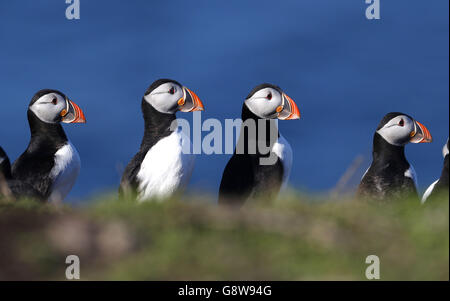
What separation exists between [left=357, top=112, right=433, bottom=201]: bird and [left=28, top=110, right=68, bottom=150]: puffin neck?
4.72 m

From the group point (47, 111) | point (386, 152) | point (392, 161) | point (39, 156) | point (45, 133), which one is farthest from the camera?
point (47, 111)

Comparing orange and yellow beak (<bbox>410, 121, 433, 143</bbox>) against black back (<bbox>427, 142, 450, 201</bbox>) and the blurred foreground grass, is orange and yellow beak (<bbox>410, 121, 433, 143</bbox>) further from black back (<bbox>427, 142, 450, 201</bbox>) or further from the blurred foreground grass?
the blurred foreground grass

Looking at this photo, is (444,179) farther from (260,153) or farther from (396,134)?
(260,153)

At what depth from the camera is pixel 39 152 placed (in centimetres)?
1294

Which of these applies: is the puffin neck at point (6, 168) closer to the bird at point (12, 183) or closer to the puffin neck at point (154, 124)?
the bird at point (12, 183)

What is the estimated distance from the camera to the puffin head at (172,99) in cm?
1242

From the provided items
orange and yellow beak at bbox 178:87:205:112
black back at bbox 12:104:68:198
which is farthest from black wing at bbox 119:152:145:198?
black back at bbox 12:104:68:198

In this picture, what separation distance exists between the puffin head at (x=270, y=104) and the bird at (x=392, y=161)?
4.30 feet

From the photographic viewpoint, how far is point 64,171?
1265 cm

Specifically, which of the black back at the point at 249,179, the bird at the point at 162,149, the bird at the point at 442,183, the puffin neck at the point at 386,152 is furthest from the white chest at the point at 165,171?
the bird at the point at 442,183

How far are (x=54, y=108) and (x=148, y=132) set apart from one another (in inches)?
78.6

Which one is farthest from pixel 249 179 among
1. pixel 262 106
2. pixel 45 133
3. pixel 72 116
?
pixel 45 133

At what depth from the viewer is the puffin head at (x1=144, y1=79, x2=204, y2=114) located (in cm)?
1242
